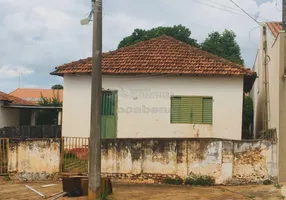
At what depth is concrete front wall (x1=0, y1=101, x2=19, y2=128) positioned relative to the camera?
23547 mm

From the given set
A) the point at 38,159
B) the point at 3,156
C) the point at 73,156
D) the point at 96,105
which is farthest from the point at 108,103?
the point at 96,105

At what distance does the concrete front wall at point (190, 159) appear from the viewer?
1224 cm

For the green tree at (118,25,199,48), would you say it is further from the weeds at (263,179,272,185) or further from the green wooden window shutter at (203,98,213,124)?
the weeds at (263,179,272,185)

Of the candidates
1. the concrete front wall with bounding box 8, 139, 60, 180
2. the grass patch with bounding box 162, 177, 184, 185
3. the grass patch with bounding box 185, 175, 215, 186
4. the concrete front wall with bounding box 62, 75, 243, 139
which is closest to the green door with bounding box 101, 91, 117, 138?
the concrete front wall with bounding box 62, 75, 243, 139

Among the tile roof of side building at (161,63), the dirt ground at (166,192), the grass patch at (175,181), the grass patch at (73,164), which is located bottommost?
the dirt ground at (166,192)

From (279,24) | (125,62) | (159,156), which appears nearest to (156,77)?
(125,62)

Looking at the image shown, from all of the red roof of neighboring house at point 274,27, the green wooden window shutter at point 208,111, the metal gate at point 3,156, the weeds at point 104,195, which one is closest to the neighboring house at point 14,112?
the metal gate at point 3,156

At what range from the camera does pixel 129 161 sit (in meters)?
12.8

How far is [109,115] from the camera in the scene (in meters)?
16.5

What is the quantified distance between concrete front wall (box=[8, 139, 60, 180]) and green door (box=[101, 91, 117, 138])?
11.6 feet

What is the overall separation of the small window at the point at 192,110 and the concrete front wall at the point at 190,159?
3791mm

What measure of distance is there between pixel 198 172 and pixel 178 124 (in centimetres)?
405

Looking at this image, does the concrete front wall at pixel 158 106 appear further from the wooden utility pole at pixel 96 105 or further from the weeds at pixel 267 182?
the wooden utility pole at pixel 96 105

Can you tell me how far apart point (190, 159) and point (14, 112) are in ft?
56.2
